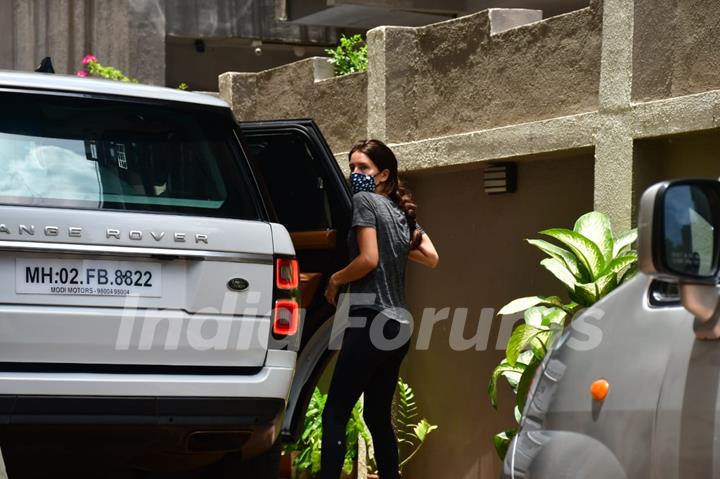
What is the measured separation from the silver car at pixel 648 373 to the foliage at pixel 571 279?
3.37 meters

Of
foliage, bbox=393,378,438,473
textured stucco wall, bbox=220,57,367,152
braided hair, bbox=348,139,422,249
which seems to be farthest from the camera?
Answer: textured stucco wall, bbox=220,57,367,152

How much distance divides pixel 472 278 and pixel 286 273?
13.1ft

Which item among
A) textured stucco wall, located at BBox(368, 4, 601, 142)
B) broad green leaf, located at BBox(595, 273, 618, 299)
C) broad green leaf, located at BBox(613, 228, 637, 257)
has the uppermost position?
textured stucco wall, located at BBox(368, 4, 601, 142)

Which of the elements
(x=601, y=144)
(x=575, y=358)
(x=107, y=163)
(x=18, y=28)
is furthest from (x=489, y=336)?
(x=18, y=28)

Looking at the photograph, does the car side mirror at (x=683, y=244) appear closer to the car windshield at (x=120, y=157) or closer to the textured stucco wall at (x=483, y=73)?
the car windshield at (x=120, y=157)

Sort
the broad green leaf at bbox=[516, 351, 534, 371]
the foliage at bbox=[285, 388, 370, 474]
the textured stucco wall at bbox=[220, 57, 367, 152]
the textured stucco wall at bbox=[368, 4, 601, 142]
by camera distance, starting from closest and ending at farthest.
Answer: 1. the broad green leaf at bbox=[516, 351, 534, 371]
2. the textured stucco wall at bbox=[368, 4, 601, 142]
3. the foliage at bbox=[285, 388, 370, 474]
4. the textured stucco wall at bbox=[220, 57, 367, 152]

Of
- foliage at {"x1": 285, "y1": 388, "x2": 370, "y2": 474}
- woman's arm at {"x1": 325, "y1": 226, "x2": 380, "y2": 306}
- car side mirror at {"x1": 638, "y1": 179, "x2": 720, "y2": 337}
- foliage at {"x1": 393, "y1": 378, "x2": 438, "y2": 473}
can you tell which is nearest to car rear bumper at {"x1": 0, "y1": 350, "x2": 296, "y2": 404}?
woman's arm at {"x1": 325, "y1": 226, "x2": 380, "y2": 306}

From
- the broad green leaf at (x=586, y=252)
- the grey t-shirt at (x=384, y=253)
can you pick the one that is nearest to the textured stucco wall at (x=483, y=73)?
the broad green leaf at (x=586, y=252)

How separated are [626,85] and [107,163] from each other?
11.1 ft

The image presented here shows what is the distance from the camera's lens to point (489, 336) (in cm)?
968

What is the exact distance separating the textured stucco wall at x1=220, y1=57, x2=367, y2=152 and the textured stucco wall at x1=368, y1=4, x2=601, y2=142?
0.58m

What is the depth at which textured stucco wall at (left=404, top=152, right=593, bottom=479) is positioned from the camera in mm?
9141

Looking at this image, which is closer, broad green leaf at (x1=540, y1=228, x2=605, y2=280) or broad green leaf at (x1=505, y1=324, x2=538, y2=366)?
broad green leaf at (x1=540, y1=228, x2=605, y2=280)

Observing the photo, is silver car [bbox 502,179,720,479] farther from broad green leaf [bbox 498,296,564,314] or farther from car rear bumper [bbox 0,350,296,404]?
broad green leaf [bbox 498,296,564,314]
